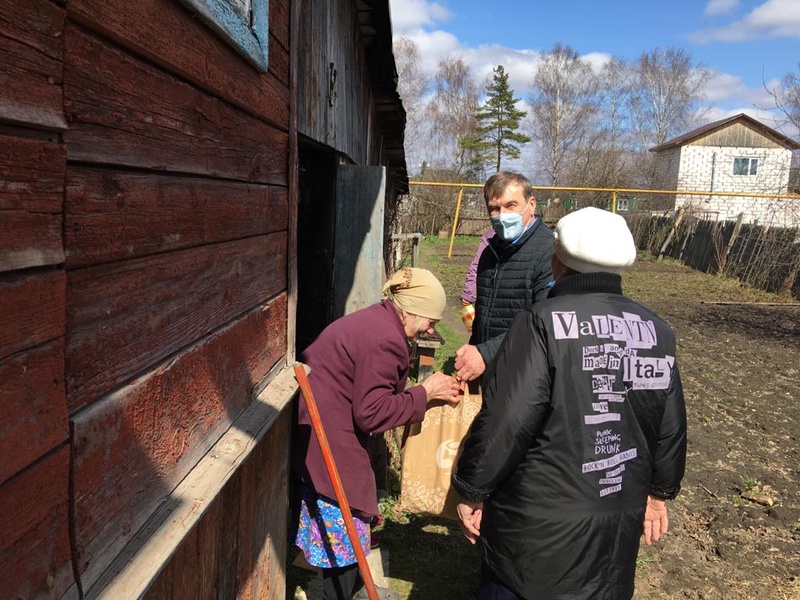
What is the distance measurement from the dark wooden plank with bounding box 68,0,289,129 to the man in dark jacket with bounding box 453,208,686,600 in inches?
44.8

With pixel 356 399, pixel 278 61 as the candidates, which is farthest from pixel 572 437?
pixel 278 61

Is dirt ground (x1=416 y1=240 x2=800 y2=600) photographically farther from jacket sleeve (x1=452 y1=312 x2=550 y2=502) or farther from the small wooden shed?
the small wooden shed

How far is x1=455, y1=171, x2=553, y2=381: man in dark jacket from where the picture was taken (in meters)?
3.29

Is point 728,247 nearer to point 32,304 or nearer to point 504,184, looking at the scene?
point 504,184

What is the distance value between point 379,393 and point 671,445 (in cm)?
110

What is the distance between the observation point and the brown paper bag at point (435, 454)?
8.69ft

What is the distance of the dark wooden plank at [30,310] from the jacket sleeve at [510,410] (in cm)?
133

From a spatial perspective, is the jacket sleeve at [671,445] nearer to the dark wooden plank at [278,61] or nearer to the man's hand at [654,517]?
the man's hand at [654,517]

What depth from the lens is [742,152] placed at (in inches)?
1522

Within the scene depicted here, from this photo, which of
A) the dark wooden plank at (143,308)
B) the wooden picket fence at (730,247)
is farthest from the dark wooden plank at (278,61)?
the wooden picket fence at (730,247)

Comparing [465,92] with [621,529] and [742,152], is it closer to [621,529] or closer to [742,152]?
[742,152]

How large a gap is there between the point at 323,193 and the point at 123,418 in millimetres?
3110

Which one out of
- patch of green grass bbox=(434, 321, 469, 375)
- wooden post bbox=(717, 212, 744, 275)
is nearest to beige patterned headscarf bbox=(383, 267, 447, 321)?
patch of green grass bbox=(434, 321, 469, 375)

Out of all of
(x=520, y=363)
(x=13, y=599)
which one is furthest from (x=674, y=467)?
(x=13, y=599)
